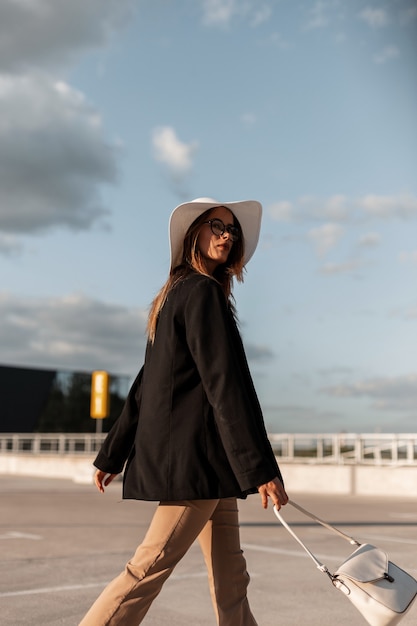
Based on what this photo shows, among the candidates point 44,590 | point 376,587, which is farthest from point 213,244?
point 44,590

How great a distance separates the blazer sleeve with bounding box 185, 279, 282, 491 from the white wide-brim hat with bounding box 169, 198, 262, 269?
0.38 m

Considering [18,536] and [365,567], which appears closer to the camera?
[365,567]

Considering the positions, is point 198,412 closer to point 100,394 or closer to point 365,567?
point 365,567

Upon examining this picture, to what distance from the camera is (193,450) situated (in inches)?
114

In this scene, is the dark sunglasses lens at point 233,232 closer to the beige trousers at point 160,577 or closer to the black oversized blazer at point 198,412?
the black oversized blazer at point 198,412

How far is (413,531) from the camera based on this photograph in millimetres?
9641

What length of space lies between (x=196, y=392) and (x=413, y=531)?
7478 mm

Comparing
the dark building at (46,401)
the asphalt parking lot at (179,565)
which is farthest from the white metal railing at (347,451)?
the dark building at (46,401)

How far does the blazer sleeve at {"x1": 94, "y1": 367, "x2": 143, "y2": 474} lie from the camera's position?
3.33m

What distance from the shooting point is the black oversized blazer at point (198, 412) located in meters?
2.82

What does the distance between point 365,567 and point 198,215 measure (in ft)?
4.95

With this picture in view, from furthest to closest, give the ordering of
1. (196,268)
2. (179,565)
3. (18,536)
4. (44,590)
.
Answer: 1. (18,536)
2. (179,565)
3. (44,590)
4. (196,268)

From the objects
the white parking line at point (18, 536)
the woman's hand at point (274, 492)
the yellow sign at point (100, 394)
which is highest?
the yellow sign at point (100, 394)

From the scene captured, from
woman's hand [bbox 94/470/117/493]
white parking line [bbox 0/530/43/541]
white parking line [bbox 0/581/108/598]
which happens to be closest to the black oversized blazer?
woman's hand [bbox 94/470/117/493]
